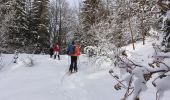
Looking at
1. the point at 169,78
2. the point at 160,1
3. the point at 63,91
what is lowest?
the point at 63,91

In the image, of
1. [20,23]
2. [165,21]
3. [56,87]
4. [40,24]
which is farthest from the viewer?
[40,24]

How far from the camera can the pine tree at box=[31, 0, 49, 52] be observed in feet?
154

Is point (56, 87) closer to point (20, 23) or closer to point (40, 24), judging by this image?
point (20, 23)

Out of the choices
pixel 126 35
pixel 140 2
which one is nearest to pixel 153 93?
pixel 140 2

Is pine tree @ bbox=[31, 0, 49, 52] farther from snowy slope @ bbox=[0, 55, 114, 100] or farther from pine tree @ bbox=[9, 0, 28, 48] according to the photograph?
snowy slope @ bbox=[0, 55, 114, 100]

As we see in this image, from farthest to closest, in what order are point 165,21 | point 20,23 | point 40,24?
1. point 40,24
2. point 20,23
3. point 165,21

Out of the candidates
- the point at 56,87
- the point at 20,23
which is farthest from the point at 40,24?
the point at 56,87

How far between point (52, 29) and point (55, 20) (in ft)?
5.80

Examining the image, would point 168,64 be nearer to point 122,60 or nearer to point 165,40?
point 122,60

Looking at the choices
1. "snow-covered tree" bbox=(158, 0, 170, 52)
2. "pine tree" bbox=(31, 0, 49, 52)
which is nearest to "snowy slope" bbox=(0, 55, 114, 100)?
"snow-covered tree" bbox=(158, 0, 170, 52)

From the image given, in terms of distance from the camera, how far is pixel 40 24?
4688cm

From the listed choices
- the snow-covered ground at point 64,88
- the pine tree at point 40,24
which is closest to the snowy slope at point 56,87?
the snow-covered ground at point 64,88

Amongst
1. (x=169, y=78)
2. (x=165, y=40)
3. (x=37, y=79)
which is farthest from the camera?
(x=37, y=79)

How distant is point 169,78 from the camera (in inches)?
85.1
